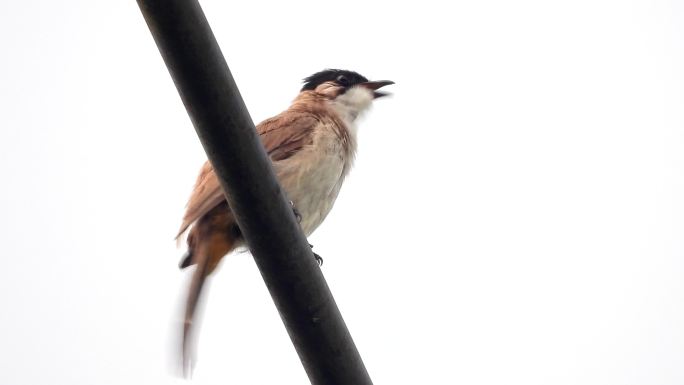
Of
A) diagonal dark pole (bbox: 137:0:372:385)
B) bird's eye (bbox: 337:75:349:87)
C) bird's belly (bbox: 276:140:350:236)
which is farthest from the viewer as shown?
bird's eye (bbox: 337:75:349:87)

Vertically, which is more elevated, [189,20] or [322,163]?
[189,20]

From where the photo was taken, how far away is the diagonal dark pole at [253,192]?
2.48 meters

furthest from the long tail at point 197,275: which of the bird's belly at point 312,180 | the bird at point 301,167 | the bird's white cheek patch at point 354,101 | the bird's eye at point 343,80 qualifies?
the bird's eye at point 343,80

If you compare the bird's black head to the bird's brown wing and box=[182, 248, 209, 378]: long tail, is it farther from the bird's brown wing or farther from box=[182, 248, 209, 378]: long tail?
box=[182, 248, 209, 378]: long tail

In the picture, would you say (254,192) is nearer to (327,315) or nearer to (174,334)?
(327,315)

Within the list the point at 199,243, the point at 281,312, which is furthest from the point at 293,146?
the point at 281,312

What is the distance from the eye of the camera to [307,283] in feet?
9.70

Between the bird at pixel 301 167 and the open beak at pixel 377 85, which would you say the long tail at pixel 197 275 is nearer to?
the bird at pixel 301 167

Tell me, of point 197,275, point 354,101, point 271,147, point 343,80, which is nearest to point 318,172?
point 271,147

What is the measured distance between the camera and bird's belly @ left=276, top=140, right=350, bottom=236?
5102 mm

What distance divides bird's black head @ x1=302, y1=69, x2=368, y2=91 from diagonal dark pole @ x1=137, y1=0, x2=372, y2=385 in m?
4.09

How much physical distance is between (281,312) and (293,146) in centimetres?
236

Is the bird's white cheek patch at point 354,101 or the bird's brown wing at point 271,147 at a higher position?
the bird's brown wing at point 271,147

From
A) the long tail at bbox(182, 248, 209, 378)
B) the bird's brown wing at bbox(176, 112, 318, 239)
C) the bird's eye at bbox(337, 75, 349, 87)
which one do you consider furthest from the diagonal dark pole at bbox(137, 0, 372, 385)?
the bird's eye at bbox(337, 75, 349, 87)
